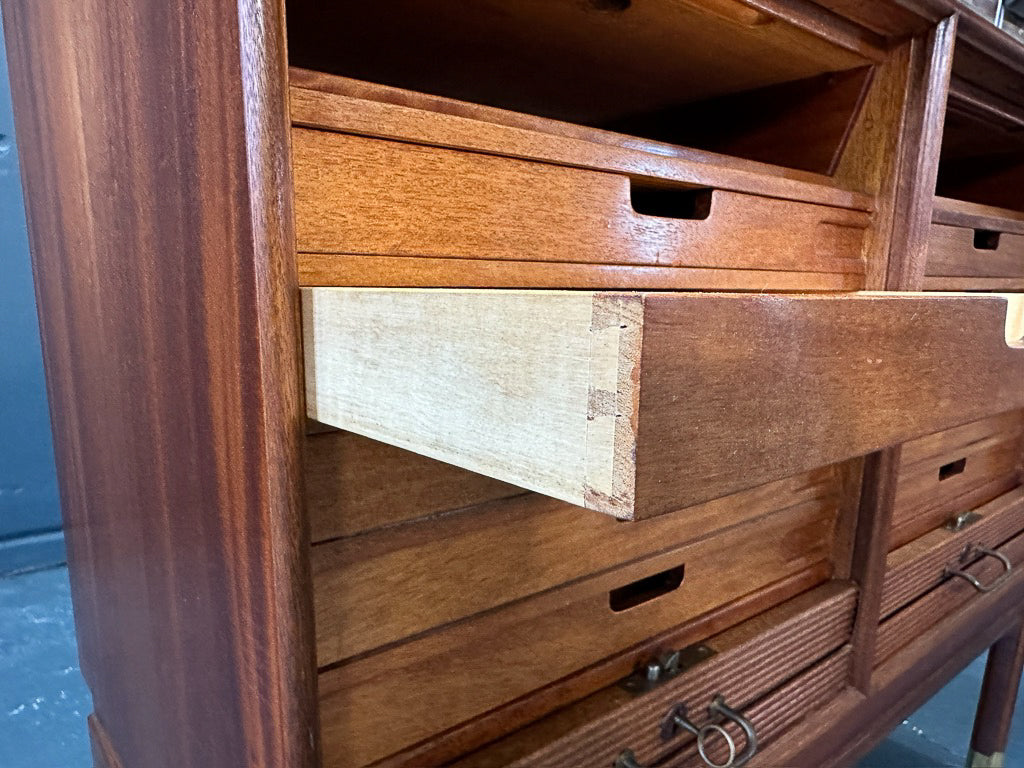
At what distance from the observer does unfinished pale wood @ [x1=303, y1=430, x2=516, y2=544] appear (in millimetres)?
394

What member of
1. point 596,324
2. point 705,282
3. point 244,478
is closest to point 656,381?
point 596,324

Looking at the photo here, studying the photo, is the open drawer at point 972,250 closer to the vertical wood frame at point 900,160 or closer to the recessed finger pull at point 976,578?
the vertical wood frame at point 900,160

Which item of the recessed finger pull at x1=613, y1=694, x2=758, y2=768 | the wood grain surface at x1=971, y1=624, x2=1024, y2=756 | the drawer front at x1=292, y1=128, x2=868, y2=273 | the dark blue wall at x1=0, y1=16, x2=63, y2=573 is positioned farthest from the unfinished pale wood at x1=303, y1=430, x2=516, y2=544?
the dark blue wall at x1=0, y1=16, x2=63, y2=573

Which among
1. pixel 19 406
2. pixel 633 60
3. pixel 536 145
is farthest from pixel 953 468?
pixel 19 406

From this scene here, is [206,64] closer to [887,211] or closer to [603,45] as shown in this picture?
[603,45]

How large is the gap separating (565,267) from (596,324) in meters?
0.26

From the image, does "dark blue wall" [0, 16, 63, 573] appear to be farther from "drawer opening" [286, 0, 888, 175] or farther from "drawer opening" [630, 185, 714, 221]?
"drawer opening" [630, 185, 714, 221]

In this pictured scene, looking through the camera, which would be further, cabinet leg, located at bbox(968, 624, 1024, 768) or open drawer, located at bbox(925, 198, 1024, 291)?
cabinet leg, located at bbox(968, 624, 1024, 768)

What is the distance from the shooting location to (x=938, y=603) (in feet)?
2.77

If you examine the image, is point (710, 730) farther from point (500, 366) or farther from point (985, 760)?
point (985, 760)

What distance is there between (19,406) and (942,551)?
5.03 ft

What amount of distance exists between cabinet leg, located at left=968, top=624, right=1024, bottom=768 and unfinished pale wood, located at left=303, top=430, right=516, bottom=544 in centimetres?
105

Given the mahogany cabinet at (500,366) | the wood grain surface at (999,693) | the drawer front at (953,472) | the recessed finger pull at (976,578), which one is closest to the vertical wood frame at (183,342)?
the mahogany cabinet at (500,366)

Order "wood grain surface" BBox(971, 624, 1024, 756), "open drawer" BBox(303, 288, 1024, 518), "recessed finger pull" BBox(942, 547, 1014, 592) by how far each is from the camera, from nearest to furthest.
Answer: "open drawer" BBox(303, 288, 1024, 518) < "recessed finger pull" BBox(942, 547, 1014, 592) < "wood grain surface" BBox(971, 624, 1024, 756)
